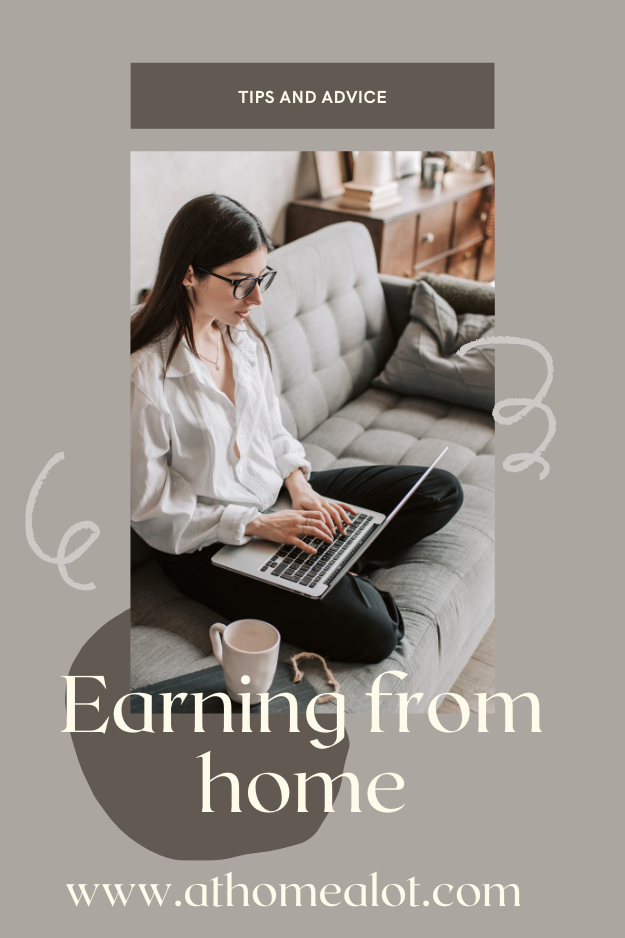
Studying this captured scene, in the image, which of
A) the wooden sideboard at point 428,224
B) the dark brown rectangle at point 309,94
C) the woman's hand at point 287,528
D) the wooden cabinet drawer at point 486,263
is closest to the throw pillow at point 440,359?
the wooden sideboard at point 428,224

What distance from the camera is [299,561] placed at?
1.28m

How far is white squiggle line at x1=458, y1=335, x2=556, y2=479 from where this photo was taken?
1.00 meters

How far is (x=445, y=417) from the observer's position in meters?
2.11

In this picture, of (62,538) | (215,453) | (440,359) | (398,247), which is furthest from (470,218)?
(62,538)

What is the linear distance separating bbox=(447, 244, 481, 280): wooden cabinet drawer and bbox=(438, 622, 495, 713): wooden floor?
228 cm

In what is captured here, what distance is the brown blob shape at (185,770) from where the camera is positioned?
926 millimetres

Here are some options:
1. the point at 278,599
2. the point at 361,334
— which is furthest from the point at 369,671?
the point at 361,334

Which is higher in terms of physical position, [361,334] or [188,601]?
[361,334]

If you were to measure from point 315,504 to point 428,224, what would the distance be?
2.12 metres

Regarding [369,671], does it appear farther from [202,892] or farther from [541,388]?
[541,388]

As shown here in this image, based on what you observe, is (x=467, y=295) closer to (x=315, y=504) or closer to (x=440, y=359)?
(x=440, y=359)

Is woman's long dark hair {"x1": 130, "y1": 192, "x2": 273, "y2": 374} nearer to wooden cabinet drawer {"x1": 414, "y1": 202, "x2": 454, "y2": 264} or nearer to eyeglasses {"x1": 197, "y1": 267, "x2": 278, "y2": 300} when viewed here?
eyeglasses {"x1": 197, "y1": 267, "x2": 278, "y2": 300}

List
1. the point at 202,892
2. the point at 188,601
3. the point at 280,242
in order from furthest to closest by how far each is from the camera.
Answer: the point at 280,242
the point at 188,601
the point at 202,892

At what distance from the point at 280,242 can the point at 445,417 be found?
4.51ft
